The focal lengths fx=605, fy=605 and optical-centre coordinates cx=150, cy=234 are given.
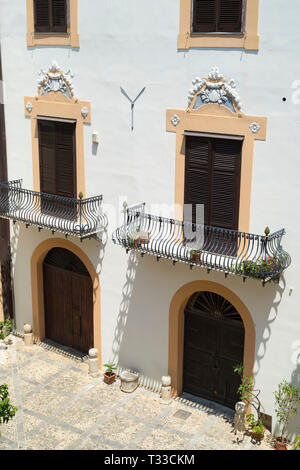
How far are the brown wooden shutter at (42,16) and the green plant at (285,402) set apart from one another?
12106 mm

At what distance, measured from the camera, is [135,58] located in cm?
1619

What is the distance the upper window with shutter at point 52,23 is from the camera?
680 inches

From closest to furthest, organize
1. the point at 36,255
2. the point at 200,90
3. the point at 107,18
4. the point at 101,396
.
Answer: the point at 200,90 < the point at 107,18 < the point at 101,396 < the point at 36,255

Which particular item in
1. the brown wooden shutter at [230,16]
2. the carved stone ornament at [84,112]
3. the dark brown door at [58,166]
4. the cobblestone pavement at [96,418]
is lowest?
the cobblestone pavement at [96,418]

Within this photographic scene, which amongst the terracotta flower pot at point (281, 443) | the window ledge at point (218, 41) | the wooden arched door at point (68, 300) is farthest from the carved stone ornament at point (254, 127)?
the terracotta flower pot at point (281, 443)

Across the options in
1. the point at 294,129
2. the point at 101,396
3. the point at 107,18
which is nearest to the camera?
the point at 294,129

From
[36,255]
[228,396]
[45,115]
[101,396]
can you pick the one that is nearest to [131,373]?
[101,396]

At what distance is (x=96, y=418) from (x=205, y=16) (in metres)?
11.1

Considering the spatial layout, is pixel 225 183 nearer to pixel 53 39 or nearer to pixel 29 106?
pixel 53 39

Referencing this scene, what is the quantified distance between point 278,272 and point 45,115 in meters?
8.83

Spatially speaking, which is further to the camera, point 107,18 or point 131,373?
point 131,373

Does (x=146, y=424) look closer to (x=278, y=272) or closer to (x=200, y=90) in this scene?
(x=278, y=272)

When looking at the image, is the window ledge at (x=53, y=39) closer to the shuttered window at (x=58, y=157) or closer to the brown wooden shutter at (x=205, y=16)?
the shuttered window at (x=58, y=157)

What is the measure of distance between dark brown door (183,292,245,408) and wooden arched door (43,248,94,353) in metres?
3.74
